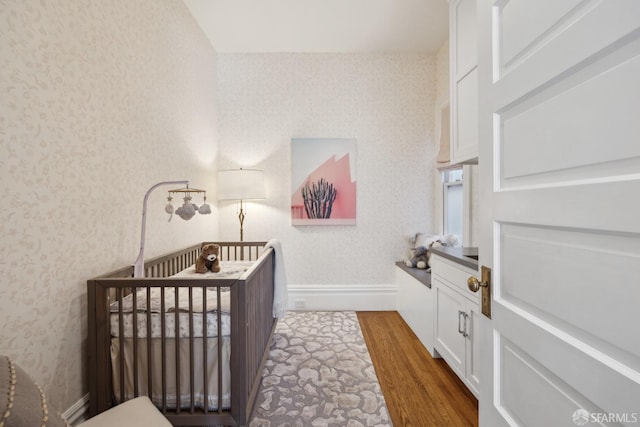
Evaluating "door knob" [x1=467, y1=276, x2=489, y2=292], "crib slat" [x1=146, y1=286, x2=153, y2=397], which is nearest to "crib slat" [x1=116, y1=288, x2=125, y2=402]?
"crib slat" [x1=146, y1=286, x2=153, y2=397]

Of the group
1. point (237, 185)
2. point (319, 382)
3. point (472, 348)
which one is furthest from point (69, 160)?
point (472, 348)

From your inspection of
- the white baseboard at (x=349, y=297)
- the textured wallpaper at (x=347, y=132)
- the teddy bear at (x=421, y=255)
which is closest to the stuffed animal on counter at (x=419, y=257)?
the teddy bear at (x=421, y=255)

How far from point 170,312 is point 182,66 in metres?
1.97

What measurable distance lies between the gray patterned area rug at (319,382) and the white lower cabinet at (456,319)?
0.51m

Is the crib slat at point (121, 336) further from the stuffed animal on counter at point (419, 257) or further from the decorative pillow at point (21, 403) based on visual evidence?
the stuffed animal on counter at point (419, 257)

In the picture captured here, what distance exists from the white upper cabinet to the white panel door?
924 mm

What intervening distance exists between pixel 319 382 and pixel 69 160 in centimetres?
181

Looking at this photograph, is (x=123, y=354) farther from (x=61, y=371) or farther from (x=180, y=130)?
(x=180, y=130)

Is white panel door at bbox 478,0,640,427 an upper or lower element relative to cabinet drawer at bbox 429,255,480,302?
upper

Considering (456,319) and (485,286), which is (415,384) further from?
(485,286)

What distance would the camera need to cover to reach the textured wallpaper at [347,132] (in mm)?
3160

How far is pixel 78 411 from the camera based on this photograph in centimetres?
134

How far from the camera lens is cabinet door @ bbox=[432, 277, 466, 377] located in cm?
179

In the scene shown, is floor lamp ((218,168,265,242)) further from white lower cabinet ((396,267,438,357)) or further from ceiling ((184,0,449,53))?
white lower cabinet ((396,267,438,357))
